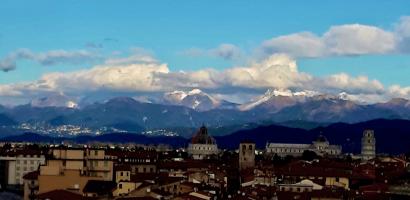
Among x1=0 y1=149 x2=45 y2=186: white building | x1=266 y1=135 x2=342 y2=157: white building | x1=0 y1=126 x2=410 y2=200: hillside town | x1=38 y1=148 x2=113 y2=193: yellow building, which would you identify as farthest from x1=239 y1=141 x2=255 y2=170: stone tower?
x1=266 y1=135 x2=342 y2=157: white building

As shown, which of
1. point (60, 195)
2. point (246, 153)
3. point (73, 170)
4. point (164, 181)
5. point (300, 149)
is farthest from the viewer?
point (300, 149)

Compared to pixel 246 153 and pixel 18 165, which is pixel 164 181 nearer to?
pixel 18 165

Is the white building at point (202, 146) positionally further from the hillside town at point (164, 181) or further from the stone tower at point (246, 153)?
the hillside town at point (164, 181)

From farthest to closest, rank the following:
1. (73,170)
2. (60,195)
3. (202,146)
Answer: (202,146) → (73,170) → (60,195)

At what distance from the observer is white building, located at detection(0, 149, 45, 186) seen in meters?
90.2

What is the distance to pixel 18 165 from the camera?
91125 millimetres

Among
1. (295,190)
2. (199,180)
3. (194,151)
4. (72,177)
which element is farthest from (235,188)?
(194,151)

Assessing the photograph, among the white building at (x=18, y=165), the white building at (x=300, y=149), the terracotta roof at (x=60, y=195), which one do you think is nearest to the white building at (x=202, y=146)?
the white building at (x=300, y=149)

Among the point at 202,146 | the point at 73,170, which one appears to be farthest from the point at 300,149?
the point at 73,170

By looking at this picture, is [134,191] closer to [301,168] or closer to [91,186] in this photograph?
[91,186]

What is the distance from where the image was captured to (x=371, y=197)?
A: 59.2m

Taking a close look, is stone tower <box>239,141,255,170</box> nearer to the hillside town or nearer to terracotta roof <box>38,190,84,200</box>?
the hillside town

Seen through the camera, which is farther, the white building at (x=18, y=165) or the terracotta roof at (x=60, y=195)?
the white building at (x=18, y=165)

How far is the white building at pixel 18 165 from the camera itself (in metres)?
90.2
